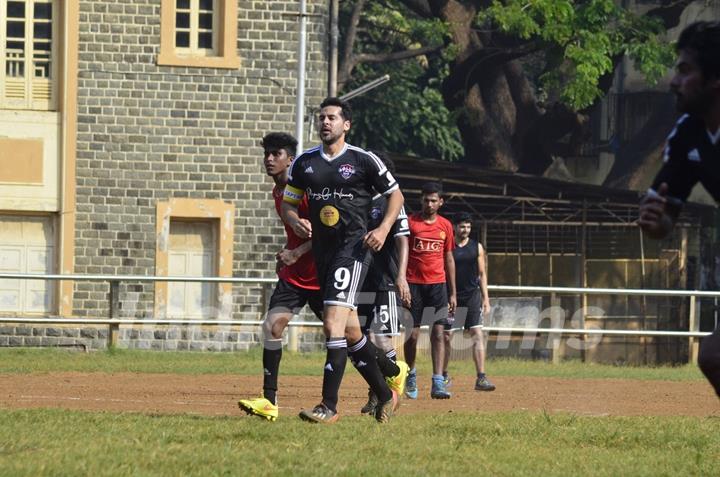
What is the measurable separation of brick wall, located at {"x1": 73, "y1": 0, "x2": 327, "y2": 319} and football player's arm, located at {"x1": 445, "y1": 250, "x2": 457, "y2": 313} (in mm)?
10975

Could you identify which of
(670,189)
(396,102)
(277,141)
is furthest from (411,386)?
(396,102)

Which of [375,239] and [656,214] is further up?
[656,214]

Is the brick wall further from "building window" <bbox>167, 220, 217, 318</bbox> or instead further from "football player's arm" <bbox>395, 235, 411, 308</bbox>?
"football player's arm" <bbox>395, 235, 411, 308</bbox>

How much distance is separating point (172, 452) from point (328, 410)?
2.00 meters

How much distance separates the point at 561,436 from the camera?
358 inches

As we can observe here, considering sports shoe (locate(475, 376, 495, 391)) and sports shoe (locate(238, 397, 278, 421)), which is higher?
sports shoe (locate(238, 397, 278, 421))

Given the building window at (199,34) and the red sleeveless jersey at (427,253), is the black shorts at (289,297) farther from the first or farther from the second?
the building window at (199,34)

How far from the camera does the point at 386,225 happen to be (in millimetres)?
9578

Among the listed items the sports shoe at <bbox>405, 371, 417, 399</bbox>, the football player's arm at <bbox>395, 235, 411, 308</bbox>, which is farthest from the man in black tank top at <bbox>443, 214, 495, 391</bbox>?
the football player's arm at <bbox>395, 235, 411, 308</bbox>

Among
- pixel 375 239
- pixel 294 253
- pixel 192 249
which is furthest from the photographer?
pixel 192 249

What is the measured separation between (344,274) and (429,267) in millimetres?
4254

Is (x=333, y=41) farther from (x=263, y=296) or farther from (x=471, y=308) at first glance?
(x=471, y=308)

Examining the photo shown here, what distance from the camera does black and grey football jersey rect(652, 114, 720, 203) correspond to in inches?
243

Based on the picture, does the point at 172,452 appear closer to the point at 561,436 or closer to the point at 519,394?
the point at 561,436
